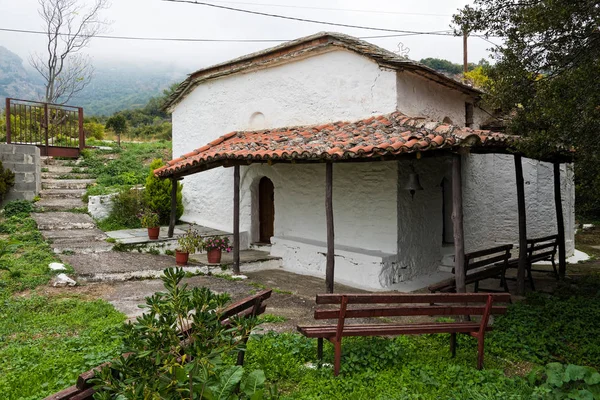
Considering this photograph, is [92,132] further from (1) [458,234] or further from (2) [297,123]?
(1) [458,234]

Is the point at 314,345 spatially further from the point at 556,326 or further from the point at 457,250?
the point at 556,326

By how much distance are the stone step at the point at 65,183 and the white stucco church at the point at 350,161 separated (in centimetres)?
334

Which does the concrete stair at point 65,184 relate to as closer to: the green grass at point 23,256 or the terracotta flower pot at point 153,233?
the green grass at point 23,256

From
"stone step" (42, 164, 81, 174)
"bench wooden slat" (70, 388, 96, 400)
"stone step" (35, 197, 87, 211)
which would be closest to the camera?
"bench wooden slat" (70, 388, 96, 400)

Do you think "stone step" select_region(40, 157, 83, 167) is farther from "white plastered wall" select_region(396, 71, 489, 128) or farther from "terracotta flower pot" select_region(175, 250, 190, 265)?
"white plastered wall" select_region(396, 71, 489, 128)

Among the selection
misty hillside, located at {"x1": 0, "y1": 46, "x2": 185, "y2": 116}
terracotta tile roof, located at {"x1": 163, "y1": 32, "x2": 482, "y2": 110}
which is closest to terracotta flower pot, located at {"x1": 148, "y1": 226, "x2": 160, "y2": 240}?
terracotta tile roof, located at {"x1": 163, "y1": 32, "x2": 482, "y2": 110}

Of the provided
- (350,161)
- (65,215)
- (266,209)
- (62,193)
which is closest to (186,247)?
(266,209)

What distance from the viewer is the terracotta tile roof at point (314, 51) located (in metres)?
8.10

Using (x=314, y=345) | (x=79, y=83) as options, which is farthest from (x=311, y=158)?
(x=79, y=83)

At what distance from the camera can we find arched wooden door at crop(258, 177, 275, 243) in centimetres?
1102

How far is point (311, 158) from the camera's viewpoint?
22.2 feet

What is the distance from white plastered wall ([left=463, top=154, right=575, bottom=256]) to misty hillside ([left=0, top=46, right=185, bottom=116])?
55.4 m

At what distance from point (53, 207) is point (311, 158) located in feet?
26.5

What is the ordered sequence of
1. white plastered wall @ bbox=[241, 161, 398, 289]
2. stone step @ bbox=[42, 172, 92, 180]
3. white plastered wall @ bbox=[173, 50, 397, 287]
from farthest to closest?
stone step @ bbox=[42, 172, 92, 180], white plastered wall @ bbox=[173, 50, 397, 287], white plastered wall @ bbox=[241, 161, 398, 289]
